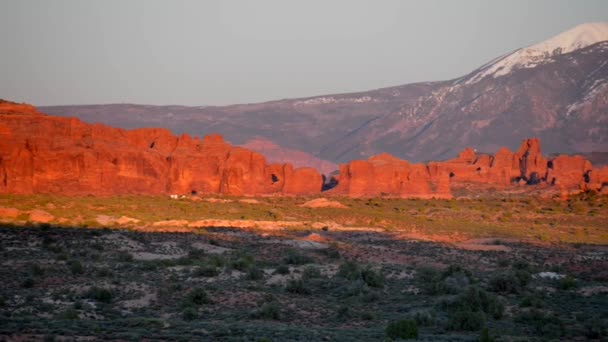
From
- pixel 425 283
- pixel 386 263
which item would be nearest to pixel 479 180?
pixel 386 263

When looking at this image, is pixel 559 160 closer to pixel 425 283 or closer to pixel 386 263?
pixel 386 263

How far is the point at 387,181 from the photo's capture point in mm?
85875

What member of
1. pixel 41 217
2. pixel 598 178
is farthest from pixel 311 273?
pixel 598 178

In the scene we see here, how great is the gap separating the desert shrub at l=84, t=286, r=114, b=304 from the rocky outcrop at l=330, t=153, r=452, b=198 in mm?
61857

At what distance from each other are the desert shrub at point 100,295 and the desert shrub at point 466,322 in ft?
28.9

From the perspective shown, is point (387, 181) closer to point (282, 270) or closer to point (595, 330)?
point (282, 270)

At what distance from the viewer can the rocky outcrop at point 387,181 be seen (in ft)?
278

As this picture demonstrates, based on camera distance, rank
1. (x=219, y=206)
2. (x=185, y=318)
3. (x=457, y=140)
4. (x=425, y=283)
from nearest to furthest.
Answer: (x=185, y=318), (x=425, y=283), (x=219, y=206), (x=457, y=140)

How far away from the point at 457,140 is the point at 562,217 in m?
132

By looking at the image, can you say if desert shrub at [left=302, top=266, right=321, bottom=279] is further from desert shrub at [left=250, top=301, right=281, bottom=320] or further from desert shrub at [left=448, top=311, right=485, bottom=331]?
desert shrub at [left=448, top=311, right=485, bottom=331]

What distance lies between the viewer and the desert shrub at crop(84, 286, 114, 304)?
22.3 metres

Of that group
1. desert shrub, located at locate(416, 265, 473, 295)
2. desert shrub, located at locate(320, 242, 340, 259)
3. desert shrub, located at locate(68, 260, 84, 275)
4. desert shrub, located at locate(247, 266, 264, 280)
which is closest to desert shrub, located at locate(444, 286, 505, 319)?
desert shrub, located at locate(416, 265, 473, 295)

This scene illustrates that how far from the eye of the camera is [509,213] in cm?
6994

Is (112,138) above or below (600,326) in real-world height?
above
